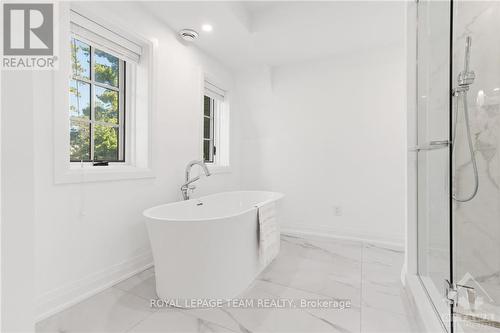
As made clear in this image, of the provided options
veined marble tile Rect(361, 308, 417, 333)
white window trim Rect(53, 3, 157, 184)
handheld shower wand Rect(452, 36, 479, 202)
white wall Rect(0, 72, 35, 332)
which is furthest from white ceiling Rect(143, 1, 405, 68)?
veined marble tile Rect(361, 308, 417, 333)

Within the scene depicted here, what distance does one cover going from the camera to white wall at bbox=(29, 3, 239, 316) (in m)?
1.53

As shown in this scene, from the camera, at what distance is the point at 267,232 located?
2.09 meters

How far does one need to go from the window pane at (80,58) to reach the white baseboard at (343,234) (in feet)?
9.10

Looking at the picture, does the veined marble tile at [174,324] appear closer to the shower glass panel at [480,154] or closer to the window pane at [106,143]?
the window pane at [106,143]

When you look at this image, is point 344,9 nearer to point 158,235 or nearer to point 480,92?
point 480,92

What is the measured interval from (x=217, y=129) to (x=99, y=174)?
6.55 ft

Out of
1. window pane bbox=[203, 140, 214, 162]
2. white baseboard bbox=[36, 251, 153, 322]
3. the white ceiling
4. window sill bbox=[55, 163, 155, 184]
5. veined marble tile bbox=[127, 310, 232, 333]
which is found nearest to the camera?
veined marble tile bbox=[127, 310, 232, 333]

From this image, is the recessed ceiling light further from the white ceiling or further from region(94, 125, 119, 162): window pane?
region(94, 125, 119, 162): window pane

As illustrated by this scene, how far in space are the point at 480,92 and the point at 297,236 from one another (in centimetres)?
233

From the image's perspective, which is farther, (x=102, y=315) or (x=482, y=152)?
(x=482, y=152)

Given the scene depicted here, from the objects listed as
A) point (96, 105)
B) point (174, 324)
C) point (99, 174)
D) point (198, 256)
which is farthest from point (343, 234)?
point (96, 105)

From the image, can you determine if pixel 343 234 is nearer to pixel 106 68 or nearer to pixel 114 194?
pixel 114 194

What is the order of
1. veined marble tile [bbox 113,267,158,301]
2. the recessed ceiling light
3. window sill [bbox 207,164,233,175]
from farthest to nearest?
window sill [bbox 207,164,233,175] < the recessed ceiling light < veined marble tile [bbox 113,267,158,301]

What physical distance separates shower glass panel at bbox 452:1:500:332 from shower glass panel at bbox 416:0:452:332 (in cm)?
14
